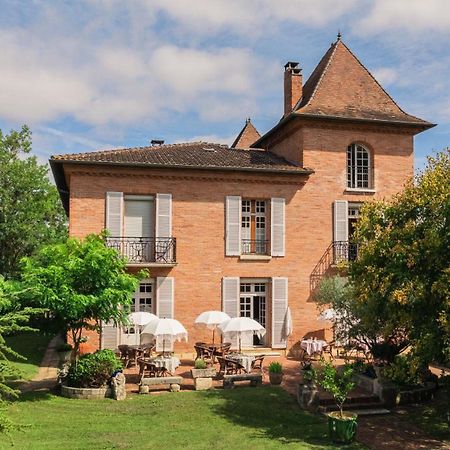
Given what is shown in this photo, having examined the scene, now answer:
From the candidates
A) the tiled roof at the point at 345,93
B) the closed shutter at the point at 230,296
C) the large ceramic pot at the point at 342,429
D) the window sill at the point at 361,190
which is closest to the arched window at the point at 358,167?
the window sill at the point at 361,190

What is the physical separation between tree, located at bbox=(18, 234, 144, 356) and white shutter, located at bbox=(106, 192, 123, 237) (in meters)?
4.13

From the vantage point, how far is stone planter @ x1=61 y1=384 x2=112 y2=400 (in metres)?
13.1

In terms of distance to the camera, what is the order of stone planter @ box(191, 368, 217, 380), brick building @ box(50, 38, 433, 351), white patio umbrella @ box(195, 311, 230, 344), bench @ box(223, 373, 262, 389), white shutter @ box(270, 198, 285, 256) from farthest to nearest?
white shutter @ box(270, 198, 285, 256) < brick building @ box(50, 38, 433, 351) < white patio umbrella @ box(195, 311, 230, 344) < stone planter @ box(191, 368, 217, 380) < bench @ box(223, 373, 262, 389)

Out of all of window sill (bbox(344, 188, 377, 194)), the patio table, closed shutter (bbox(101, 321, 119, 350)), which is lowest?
the patio table

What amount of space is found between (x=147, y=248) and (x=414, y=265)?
10.8 m

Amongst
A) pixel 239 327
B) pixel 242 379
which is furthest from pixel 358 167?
pixel 242 379

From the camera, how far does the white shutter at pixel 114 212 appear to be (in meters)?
18.3

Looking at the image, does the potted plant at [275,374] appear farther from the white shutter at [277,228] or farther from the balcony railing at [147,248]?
the white shutter at [277,228]

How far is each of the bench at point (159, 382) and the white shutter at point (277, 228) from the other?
734cm

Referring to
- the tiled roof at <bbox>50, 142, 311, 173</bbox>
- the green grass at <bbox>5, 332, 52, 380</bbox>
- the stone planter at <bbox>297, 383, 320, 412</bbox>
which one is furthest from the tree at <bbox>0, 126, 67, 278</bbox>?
the stone planter at <bbox>297, 383, 320, 412</bbox>

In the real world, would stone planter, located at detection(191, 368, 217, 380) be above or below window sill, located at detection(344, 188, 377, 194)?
below

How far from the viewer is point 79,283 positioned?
1337cm

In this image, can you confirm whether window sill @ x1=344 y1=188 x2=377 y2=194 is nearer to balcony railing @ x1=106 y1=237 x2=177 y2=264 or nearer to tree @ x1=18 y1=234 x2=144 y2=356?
balcony railing @ x1=106 y1=237 x2=177 y2=264

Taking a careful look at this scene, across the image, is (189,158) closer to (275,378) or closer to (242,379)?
(242,379)
